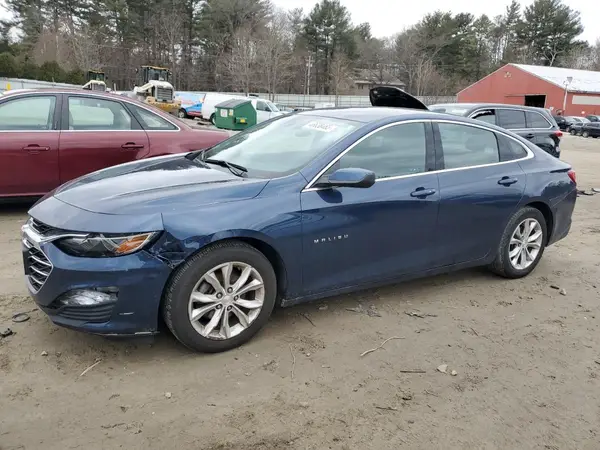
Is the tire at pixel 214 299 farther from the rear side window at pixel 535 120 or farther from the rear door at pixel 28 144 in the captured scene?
the rear side window at pixel 535 120

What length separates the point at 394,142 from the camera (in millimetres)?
3998

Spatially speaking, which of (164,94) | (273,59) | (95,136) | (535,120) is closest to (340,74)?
(273,59)

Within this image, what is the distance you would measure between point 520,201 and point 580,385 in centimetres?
194

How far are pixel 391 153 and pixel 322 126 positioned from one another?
1.92 feet

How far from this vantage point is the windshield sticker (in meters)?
3.95

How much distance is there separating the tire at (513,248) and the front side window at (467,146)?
1.93 ft

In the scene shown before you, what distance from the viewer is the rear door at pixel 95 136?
6.08 m

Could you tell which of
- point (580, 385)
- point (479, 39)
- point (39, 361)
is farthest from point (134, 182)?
point (479, 39)

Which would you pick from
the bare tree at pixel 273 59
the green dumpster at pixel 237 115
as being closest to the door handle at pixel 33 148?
the green dumpster at pixel 237 115

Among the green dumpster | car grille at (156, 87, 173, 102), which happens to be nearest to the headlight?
the green dumpster

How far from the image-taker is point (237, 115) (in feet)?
85.9

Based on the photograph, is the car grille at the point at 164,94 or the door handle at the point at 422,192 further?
the car grille at the point at 164,94

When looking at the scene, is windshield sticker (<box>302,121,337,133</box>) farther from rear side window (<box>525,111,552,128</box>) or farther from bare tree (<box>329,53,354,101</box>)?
bare tree (<box>329,53,354,101</box>)

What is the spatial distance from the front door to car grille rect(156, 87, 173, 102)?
3148 cm
